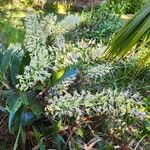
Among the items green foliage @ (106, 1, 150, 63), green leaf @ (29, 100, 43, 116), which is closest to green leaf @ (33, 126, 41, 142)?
green leaf @ (29, 100, 43, 116)

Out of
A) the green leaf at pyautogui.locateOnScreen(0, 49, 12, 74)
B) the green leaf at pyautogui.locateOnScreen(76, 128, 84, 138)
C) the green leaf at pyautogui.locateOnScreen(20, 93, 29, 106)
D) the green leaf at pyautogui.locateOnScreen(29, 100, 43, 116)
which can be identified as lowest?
the green leaf at pyautogui.locateOnScreen(76, 128, 84, 138)

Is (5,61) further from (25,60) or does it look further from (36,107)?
(36,107)

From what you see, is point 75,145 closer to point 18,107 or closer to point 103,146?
point 103,146

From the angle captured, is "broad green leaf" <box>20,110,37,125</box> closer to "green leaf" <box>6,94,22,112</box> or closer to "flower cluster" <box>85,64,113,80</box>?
"green leaf" <box>6,94,22,112</box>

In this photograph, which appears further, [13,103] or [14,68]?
[14,68]

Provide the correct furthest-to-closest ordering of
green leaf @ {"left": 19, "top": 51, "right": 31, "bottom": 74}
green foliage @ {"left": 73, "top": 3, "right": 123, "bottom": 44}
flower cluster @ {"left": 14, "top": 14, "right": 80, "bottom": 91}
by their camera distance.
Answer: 1. green foliage @ {"left": 73, "top": 3, "right": 123, "bottom": 44}
2. green leaf @ {"left": 19, "top": 51, "right": 31, "bottom": 74}
3. flower cluster @ {"left": 14, "top": 14, "right": 80, "bottom": 91}

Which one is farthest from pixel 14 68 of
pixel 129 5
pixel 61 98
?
pixel 129 5

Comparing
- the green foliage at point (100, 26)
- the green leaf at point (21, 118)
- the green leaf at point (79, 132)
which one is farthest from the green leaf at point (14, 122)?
the green foliage at point (100, 26)

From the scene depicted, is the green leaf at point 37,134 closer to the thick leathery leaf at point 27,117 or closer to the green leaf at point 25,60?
the thick leathery leaf at point 27,117

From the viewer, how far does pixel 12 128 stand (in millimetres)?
2109

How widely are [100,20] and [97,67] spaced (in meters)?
3.03

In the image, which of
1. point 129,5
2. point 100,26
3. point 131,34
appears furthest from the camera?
point 129,5

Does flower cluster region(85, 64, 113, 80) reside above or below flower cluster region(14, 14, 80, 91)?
below

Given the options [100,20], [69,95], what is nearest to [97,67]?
[69,95]
